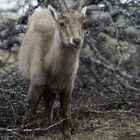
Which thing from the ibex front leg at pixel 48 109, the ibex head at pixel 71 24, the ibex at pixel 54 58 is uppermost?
the ibex head at pixel 71 24

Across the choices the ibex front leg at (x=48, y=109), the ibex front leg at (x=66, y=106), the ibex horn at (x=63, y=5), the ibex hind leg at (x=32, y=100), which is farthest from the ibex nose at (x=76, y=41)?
the ibex front leg at (x=48, y=109)

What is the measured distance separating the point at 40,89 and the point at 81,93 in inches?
79.3

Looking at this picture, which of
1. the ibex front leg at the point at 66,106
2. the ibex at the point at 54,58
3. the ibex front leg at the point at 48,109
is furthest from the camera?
the ibex front leg at the point at 48,109

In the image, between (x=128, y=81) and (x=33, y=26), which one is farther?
(x=128, y=81)

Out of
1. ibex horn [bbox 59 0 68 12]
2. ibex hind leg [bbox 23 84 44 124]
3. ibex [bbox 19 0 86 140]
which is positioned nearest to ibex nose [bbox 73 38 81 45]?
ibex [bbox 19 0 86 140]

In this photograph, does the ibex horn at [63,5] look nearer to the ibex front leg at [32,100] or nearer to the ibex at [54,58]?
the ibex at [54,58]

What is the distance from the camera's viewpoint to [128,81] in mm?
9328

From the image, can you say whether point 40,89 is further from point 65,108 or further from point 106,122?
point 106,122

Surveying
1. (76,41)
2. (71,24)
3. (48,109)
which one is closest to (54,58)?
(71,24)

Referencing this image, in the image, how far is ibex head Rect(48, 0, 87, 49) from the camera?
6590 millimetres

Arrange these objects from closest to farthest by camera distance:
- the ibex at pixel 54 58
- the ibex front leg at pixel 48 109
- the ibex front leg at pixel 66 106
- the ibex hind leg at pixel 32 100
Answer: the ibex at pixel 54 58
the ibex front leg at pixel 66 106
the ibex hind leg at pixel 32 100
the ibex front leg at pixel 48 109

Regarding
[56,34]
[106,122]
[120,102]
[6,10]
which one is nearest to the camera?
[56,34]

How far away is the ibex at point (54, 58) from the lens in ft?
22.5

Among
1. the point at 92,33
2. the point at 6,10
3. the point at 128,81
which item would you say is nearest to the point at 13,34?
the point at 92,33
